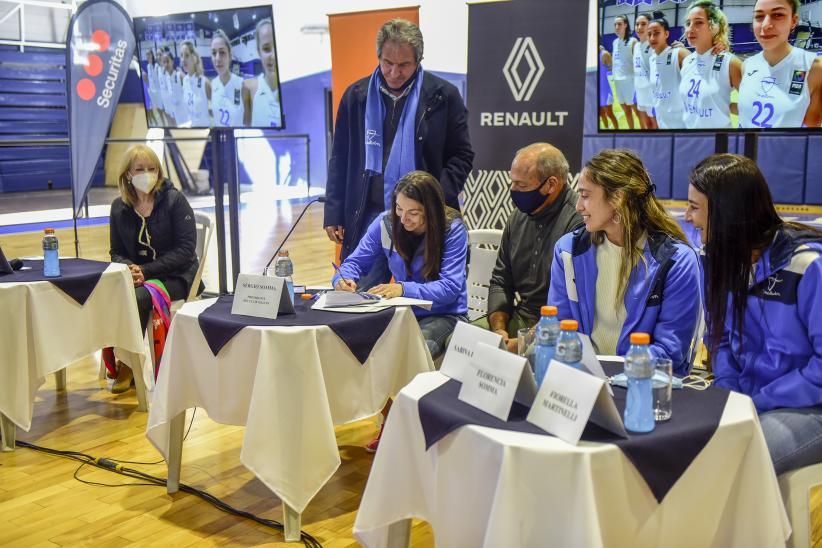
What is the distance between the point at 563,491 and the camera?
1595 millimetres

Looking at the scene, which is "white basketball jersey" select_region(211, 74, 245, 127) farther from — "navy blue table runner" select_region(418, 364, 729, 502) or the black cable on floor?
"navy blue table runner" select_region(418, 364, 729, 502)

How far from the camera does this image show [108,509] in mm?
2902

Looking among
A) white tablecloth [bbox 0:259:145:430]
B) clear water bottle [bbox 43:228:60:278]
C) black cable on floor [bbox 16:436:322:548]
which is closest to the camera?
black cable on floor [bbox 16:436:322:548]

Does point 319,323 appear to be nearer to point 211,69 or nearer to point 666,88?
point 666,88

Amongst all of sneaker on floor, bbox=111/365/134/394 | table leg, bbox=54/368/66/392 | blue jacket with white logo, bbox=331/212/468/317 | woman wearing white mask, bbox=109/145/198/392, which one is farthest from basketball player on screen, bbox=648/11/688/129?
table leg, bbox=54/368/66/392

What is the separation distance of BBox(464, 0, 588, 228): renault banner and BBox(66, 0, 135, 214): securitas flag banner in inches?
97.9

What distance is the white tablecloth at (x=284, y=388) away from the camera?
2621 mm

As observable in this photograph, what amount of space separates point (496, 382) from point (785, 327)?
79cm

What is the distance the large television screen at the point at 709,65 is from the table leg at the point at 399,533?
2.38m

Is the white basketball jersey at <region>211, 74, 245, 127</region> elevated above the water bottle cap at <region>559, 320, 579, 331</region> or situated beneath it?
elevated above

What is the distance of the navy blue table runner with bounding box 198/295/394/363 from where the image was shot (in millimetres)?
2689

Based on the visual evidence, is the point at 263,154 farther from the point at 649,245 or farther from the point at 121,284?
the point at 649,245

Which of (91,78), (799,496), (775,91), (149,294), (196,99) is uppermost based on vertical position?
(91,78)

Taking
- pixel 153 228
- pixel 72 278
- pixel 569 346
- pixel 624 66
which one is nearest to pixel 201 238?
pixel 153 228
